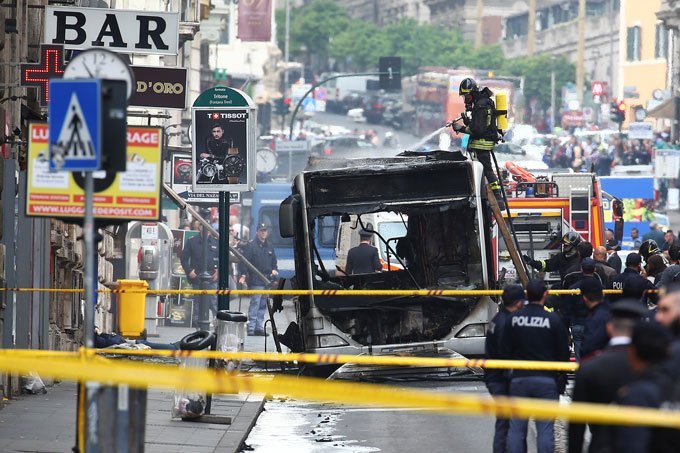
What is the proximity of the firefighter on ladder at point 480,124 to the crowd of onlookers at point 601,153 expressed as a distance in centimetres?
3585

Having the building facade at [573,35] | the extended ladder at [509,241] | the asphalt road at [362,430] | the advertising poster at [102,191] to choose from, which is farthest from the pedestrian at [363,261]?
the building facade at [573,35]

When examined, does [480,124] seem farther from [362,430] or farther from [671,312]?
[671,312]

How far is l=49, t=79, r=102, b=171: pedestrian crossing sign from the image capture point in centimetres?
1010

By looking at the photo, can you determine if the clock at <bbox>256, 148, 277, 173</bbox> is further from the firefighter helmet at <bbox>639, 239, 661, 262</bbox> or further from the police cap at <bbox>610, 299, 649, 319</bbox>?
the police cap at <bbox>610, 299, 649, 319</bbox>

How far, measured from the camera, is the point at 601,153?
64.4 meters

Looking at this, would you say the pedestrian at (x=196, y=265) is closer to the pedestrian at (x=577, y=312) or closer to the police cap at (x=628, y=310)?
the pedestrian at (x=577, y=312)

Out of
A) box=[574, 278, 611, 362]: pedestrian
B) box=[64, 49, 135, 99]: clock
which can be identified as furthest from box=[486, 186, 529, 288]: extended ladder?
box=[64, 49, 135, 99]: clock

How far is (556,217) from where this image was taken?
29500 mm

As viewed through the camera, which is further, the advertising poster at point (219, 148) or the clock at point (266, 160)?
the clock at point (266, 160)

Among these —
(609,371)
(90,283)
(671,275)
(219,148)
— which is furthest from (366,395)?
(219,148)

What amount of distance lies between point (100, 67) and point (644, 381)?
4.41 m

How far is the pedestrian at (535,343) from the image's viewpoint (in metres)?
12.3

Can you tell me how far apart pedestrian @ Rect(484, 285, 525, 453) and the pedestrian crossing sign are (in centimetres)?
373

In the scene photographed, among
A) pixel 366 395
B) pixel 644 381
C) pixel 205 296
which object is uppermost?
pixel 644 381
